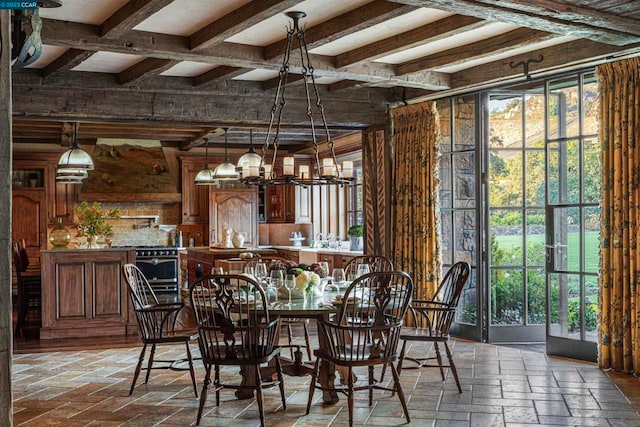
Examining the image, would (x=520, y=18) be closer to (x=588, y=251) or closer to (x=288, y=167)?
(x=288, y=167)

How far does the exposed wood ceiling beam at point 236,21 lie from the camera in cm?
456

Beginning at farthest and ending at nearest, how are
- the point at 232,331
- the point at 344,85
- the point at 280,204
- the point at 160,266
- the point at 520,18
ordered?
the point at 280,204 < the point at 160,266 < the point at 344,85 < the point at 232,331 < the point at 520,18

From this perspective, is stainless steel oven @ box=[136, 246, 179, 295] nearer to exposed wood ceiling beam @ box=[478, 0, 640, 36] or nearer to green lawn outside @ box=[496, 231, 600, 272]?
green lawn outside @ box=[496, 231, 600, 272]

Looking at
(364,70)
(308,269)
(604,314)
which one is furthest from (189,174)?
(604,314)

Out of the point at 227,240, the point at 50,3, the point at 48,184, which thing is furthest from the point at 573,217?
the point at 48,184

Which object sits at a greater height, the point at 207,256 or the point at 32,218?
the point at 32,218

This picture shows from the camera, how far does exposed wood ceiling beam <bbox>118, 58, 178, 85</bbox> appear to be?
6.27 meters

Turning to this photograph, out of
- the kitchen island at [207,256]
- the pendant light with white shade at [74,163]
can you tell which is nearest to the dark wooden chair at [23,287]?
the pendant light with white shade at [74,163]

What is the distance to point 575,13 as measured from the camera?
420cm

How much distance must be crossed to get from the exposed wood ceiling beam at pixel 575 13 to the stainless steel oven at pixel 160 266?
8942 millimetres

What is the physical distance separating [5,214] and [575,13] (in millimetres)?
3269

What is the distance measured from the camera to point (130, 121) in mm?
7410

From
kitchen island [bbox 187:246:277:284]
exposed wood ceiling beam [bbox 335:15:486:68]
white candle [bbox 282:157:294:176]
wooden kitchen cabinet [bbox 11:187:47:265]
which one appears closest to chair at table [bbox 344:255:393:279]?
white candle [bbox 282:157:294:176]

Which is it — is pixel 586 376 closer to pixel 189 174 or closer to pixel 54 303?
pixel 54 303
